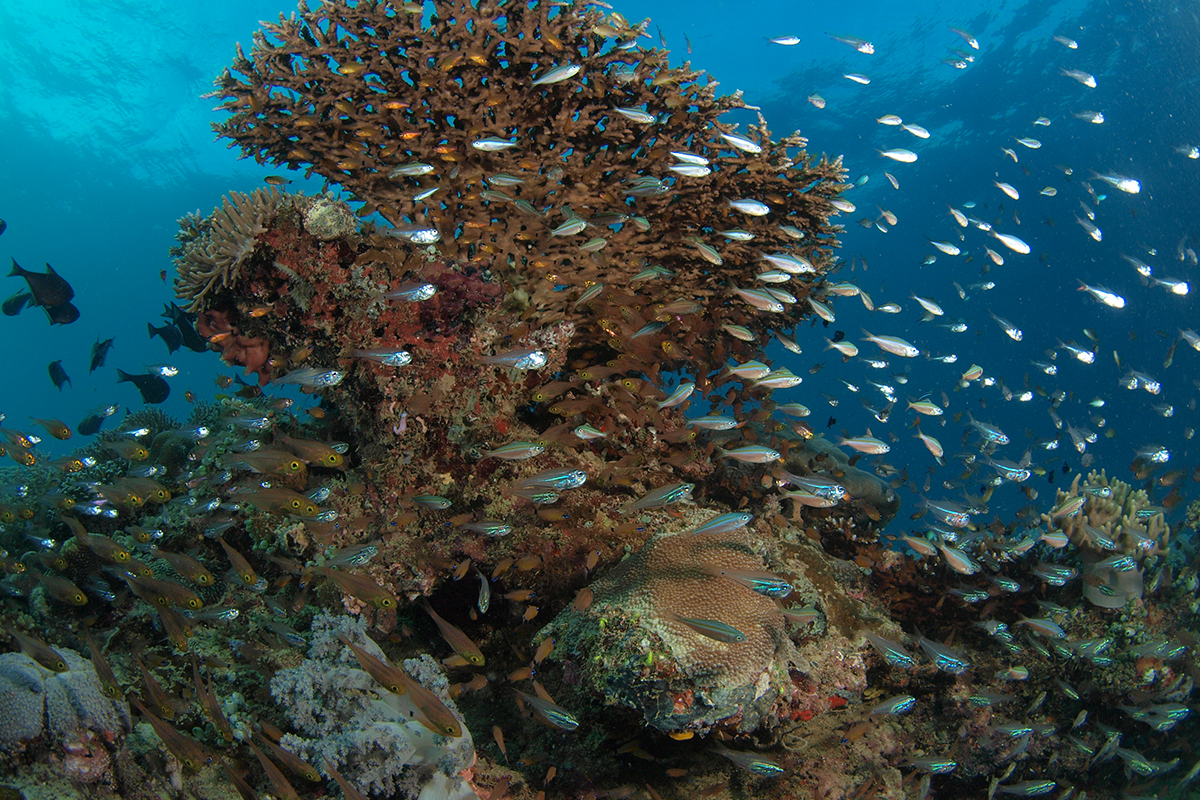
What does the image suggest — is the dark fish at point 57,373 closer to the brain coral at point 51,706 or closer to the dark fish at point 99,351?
the dark fish at point 99,351

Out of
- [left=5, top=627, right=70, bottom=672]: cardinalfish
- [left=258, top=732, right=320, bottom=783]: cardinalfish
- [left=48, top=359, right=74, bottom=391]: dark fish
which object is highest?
[left=48, top=359, right=74, bottom=391]: dark fish

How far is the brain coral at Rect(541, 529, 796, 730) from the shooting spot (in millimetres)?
3469

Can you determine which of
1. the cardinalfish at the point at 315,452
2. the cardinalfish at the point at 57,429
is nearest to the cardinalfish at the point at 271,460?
the cardinalfish at the point at 315,452

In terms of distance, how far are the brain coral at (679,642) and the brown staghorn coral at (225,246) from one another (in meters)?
4.51

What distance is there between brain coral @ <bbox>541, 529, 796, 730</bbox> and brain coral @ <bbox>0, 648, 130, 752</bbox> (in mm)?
2702

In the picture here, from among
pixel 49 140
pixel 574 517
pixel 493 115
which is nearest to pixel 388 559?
pixel 574 517

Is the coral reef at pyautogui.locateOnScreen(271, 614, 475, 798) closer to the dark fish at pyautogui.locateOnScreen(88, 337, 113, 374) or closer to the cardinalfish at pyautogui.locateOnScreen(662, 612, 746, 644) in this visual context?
the cardinalfish at pyautogui.locateOnScreen(662, 612, 746, 644)

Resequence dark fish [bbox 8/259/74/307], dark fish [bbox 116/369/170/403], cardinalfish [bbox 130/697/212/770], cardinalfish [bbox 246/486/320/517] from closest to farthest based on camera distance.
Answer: cardinalfish [bbox 130/697/212/770] → cardinalfish [bbox 246/486/320/517] → dark fish [bbox 8/259/74/307] → dark fish [bbox 116/369/170/403]

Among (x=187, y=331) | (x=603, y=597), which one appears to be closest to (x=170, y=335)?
(x=187, y=331)

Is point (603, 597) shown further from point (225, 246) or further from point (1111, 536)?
point (1111, 536)

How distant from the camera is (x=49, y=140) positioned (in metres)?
53.1

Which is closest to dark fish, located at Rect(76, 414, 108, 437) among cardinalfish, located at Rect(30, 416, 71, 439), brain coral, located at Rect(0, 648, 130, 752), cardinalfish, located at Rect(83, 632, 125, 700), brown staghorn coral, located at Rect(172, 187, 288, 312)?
cardinalfish, located at Rect(30, 416, 71, 439)

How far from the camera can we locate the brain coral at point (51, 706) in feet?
7.96

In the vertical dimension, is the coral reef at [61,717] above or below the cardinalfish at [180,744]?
above
